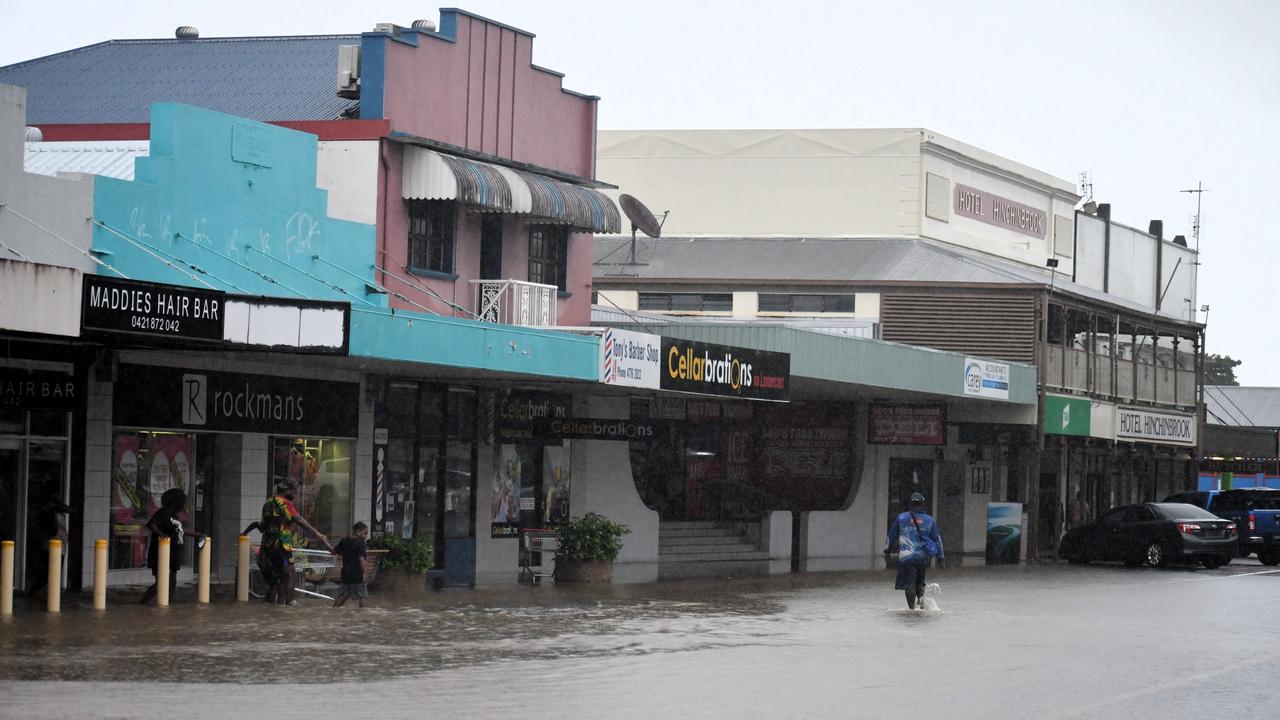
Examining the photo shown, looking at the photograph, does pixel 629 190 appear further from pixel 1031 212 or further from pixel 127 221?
pixel 127 221

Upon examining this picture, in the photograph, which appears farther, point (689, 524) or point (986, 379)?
point (986, 379)

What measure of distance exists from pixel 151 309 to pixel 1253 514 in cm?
3107

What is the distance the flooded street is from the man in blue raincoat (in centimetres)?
48

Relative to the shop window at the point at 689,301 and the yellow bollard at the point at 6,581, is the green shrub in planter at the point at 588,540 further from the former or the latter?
the shop window at the point at 689,301

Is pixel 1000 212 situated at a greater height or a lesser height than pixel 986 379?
greater

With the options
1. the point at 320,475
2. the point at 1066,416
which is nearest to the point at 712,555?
the point at 320,475

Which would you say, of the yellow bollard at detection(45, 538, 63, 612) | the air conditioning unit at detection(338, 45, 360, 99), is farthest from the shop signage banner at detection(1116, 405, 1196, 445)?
the yellow bollard at detection(45, 538, 63, 612)

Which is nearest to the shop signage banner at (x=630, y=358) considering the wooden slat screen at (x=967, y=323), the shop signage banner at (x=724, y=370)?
the shop signage banner at (x=724, y=370)

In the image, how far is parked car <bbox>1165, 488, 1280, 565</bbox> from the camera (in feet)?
140

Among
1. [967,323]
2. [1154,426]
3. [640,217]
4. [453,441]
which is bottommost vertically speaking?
[453,441]

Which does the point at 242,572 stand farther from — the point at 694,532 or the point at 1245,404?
the point at 1245,404

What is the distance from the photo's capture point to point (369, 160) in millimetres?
27250

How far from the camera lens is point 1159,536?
3941 cm

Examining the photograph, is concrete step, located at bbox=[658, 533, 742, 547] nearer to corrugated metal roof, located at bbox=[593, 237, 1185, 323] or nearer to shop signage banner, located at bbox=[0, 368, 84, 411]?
corrugated metal roof, located at bbox=[593, 237, 1185, 323]
